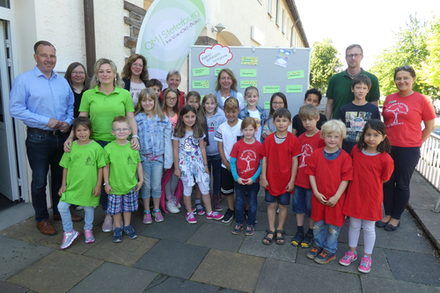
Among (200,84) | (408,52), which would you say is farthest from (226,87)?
(408,52)

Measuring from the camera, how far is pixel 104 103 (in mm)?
3068

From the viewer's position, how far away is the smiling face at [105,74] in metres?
3.00

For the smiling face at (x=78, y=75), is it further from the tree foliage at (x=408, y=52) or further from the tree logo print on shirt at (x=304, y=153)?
the tree foliage at (x=408, y=52)

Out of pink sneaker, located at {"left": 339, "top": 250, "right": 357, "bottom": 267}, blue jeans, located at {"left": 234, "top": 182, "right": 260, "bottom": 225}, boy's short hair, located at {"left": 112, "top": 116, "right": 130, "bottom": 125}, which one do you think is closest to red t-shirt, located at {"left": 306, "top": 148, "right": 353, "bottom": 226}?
pink sneaker, located at {"left": 339, "top": 250, "right": 357, "bottom": 267}

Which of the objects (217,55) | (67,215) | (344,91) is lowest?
(67,215)

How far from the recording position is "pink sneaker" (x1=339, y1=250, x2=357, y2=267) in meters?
2.70

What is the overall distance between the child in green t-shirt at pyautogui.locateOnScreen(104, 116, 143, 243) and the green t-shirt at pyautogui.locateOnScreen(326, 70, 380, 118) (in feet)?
7.97

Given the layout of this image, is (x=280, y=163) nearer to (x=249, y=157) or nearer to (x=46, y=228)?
(x=249, y=157)

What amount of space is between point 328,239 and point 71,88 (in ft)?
10.4

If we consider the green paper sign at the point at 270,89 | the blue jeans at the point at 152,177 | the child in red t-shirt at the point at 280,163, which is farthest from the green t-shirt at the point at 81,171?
the green paper sign at the point at 270,89

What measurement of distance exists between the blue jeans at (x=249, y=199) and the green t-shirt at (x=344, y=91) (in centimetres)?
141

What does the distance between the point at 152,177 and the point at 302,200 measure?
169 centimetres

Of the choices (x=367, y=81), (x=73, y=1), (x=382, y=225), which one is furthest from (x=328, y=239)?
(x=73, y=1)

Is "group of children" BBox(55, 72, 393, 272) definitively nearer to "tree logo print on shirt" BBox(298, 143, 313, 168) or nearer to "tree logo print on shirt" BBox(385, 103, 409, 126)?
"tree logo print on shirt" BBox(298, 143, 313, 168)
